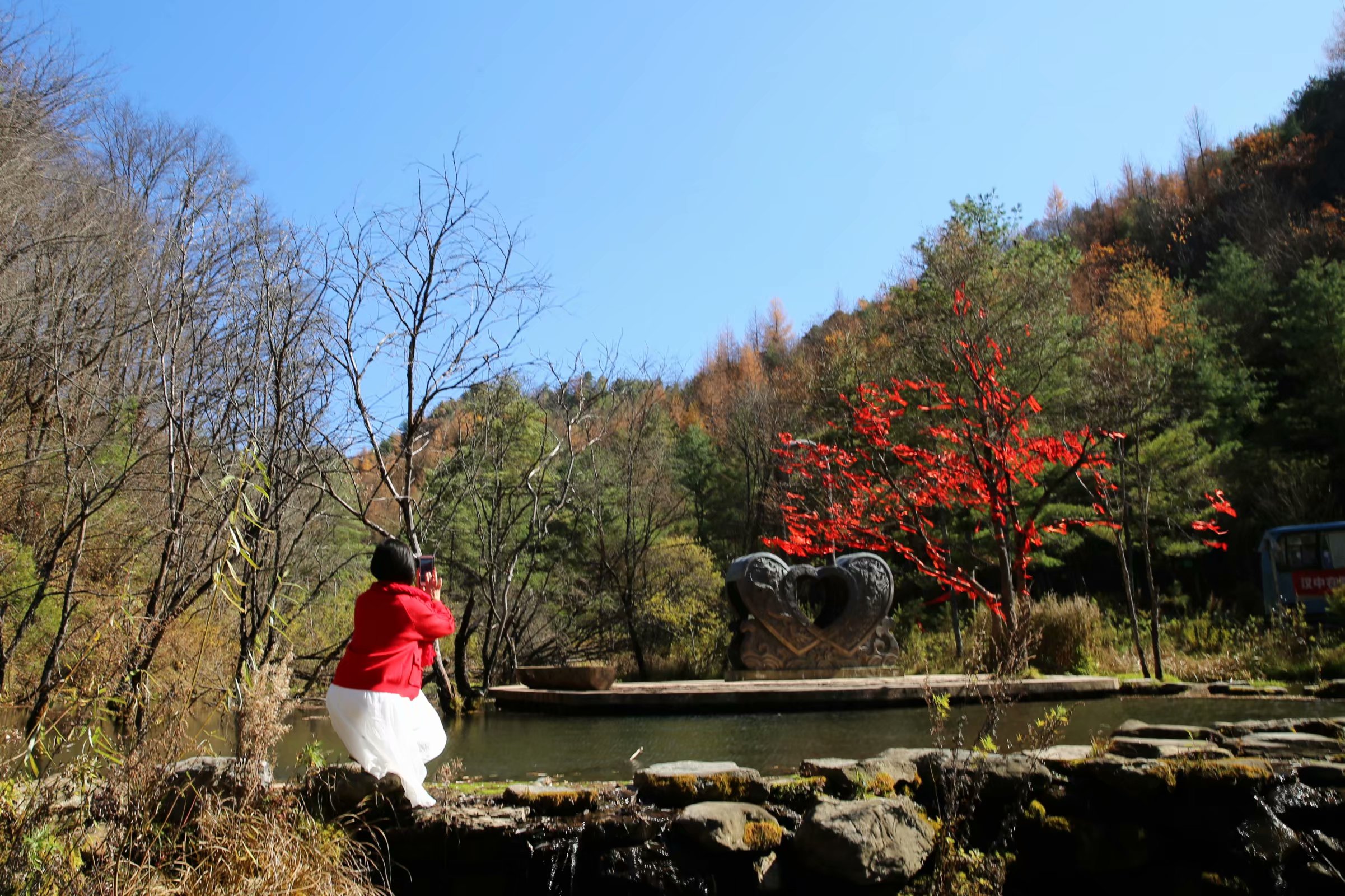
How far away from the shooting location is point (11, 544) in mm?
9852

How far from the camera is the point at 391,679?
14.2 feet

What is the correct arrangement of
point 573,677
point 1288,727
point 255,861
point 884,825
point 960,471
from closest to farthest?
point 255,861 → point 884,825 → point 1288,727 → point 573,677 → point 960,471

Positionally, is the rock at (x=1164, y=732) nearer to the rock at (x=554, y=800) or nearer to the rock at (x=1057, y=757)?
the rock at (x=1057, y=757)

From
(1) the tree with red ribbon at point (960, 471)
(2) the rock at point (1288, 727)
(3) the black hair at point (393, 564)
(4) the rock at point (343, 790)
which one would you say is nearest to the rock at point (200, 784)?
(4) the rock at point (343, 790)

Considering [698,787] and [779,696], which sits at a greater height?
[698,787]

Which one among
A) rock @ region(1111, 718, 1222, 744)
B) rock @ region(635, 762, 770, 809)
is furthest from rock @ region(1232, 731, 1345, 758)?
rock @ region(635, 762, 770, 809)

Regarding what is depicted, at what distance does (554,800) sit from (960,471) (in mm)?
11985

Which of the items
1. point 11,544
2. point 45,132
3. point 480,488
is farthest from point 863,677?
point 45,132

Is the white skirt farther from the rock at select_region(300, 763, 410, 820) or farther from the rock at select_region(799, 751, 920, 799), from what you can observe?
the rock at select_region(799, 751, 920, 799)

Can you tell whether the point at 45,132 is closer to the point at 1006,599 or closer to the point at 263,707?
the point at 263,707

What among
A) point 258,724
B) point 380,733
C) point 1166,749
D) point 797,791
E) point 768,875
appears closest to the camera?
point 258,724

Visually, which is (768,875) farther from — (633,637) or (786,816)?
(633,637)

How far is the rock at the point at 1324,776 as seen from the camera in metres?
4.64

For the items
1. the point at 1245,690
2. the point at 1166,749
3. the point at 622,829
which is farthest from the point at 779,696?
the point at 622,829
